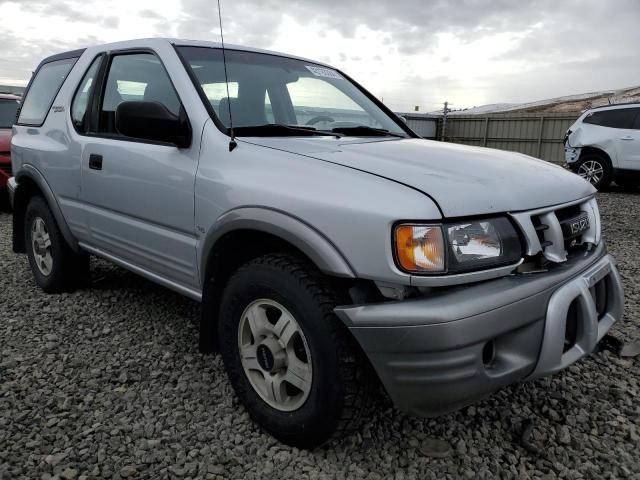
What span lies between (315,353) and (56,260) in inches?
103

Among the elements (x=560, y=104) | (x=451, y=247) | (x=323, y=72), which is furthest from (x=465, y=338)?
(x=560, y=104)

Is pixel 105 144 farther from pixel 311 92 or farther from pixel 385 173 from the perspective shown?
pixel 385 173

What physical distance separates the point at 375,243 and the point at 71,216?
246cm

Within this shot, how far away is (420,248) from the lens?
169cm

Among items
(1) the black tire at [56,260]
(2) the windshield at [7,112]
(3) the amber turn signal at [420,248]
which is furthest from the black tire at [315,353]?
(2) the windshield at [7,112]

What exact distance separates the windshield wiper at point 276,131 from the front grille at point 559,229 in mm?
1073

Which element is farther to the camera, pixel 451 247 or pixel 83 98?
pixel 83 98

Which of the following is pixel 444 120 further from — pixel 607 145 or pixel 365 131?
pixel 365 131

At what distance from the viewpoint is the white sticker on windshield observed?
10.7 ft

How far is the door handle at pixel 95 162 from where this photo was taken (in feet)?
9.73

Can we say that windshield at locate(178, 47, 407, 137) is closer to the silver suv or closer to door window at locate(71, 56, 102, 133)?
the silver suv

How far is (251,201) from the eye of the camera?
2055mm

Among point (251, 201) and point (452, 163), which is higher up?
point (452, 163)

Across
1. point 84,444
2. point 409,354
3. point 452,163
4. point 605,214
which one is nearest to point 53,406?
point 84,444
